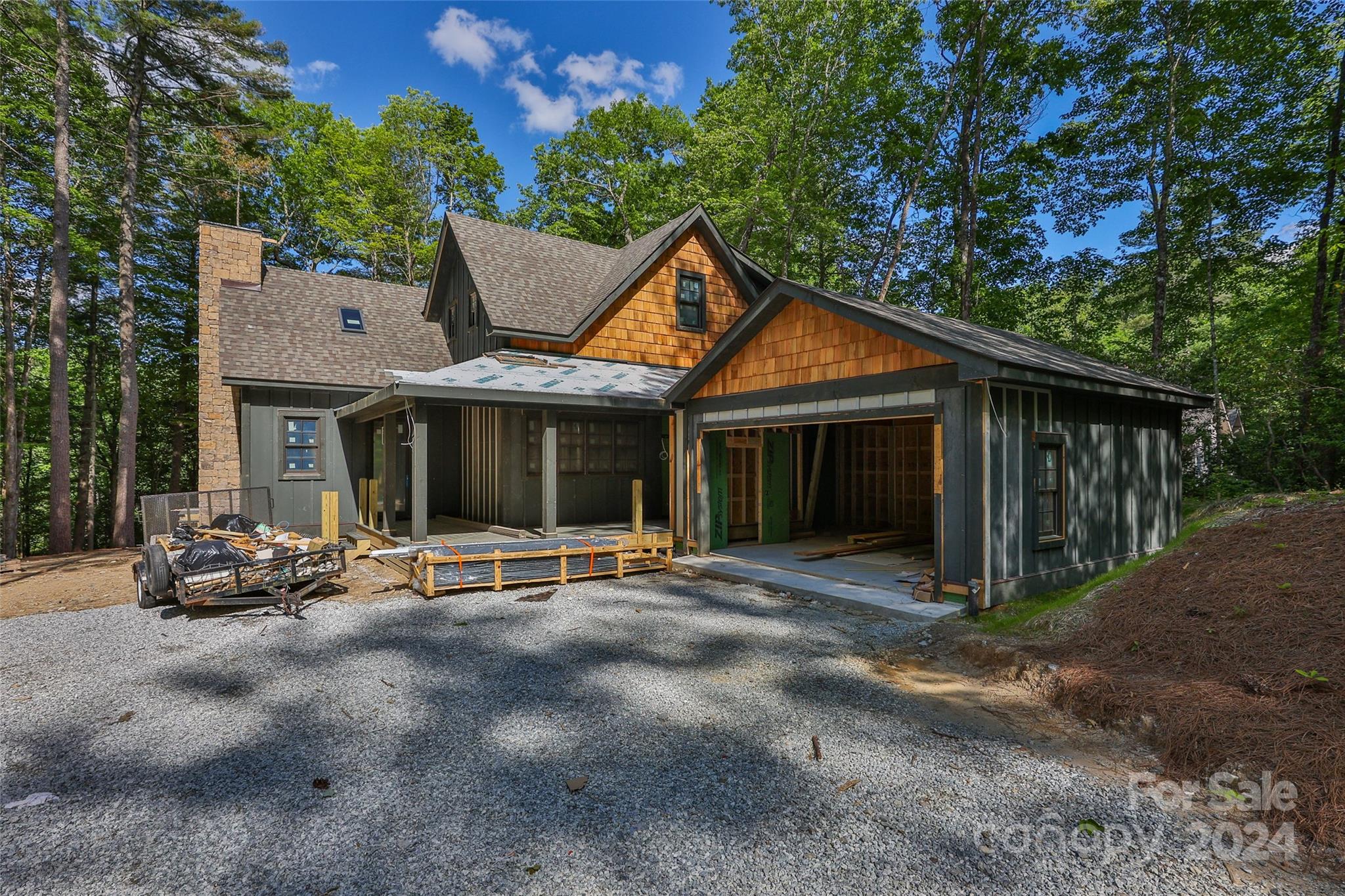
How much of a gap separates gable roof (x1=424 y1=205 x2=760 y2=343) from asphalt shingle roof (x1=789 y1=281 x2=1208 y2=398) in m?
6.32

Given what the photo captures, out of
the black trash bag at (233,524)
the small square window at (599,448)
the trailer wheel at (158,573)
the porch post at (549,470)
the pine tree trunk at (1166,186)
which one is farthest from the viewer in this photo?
the pine tree trunk at (1166,186)

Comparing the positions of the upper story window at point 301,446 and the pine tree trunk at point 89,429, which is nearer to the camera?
the upper story window at point 301,446

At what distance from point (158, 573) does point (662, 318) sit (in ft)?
34.5

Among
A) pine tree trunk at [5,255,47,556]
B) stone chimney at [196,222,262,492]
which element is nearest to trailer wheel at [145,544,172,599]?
stone chimney at [196,222,262,492]

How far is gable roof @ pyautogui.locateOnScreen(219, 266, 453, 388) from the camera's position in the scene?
12.6 meters

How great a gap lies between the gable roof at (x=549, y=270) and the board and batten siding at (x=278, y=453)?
3840 mm

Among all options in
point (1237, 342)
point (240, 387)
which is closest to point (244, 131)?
point (240, 387)

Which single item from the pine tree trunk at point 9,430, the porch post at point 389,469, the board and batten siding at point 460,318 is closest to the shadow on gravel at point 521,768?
the porch post at point 389,469

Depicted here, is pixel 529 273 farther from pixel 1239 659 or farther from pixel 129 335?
pixel 1239 659

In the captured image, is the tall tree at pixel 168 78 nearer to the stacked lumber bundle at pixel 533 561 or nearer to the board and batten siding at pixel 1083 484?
the stacked lumber bundle at pixel 533 561

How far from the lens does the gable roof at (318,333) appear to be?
12.6 meters

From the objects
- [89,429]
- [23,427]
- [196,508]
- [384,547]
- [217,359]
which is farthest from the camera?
[89,429]

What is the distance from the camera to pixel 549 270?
586 inches

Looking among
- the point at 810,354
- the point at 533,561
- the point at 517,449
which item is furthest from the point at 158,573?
the point at 810,354
